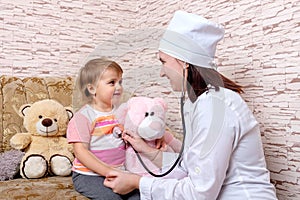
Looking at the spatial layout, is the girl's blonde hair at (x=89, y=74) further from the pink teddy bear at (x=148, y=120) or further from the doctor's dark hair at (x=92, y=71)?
the pink teddy bear at (x=148, y=120)

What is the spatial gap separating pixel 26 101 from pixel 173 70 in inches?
45.2

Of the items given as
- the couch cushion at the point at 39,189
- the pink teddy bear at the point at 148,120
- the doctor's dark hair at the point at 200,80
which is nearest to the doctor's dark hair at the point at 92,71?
the pink teddy bear at the point at 148,120

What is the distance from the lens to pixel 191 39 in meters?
1.12

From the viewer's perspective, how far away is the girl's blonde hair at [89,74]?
3.52 ft

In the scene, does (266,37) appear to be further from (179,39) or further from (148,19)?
(148,19)

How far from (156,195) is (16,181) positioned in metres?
0.73

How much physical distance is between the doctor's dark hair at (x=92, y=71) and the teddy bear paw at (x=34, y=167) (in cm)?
68

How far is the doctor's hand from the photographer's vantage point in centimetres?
124

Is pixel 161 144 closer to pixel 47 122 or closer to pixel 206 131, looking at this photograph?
pixel 206 131

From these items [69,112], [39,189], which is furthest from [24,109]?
[39,189]

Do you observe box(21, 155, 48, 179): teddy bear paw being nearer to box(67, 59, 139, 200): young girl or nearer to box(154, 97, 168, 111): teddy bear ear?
box(67, 59, 139, 200): young girl

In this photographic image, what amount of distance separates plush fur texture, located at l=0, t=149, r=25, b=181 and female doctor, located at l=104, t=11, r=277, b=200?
2.45 feet

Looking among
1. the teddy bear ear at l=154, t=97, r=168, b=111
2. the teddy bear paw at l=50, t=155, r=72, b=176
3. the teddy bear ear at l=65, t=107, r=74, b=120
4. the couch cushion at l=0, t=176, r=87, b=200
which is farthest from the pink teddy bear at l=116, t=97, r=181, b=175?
the teddy bear ear at l=65, t=107, r=74, b=120

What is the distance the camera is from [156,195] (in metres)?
1.19
